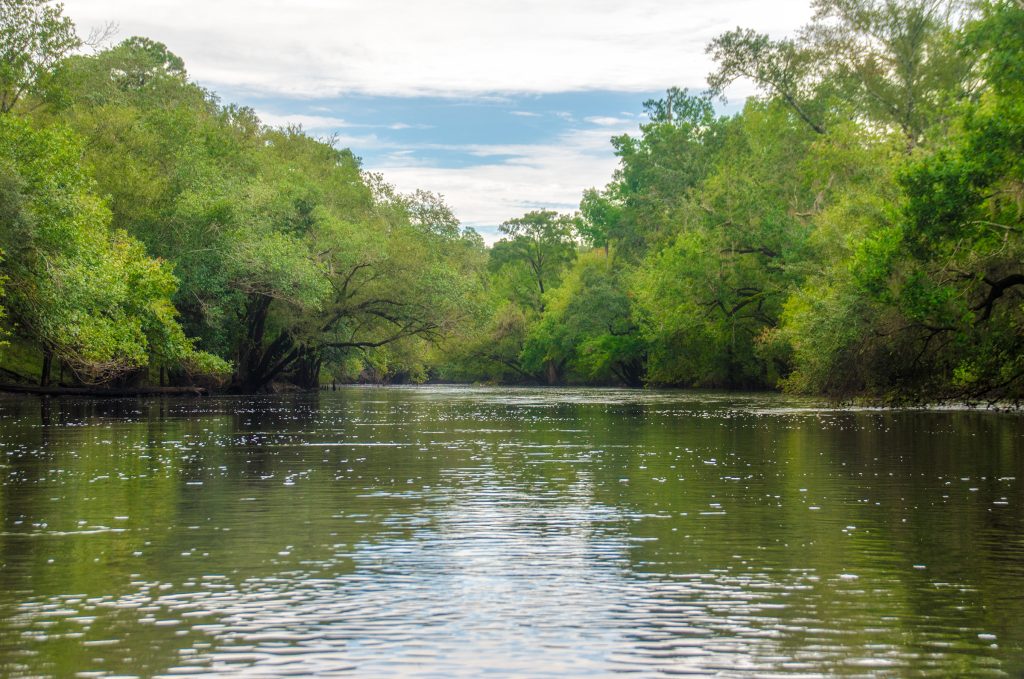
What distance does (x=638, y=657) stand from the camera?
7961 millimetres

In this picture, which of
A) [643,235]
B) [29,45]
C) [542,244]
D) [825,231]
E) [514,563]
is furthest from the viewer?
[542,244]

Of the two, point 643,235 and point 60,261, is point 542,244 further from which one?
point 60,261

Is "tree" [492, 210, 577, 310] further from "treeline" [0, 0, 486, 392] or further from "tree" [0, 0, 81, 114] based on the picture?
"tree" [0, 0, 81, 114]

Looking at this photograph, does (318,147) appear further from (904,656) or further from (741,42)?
(904,656)

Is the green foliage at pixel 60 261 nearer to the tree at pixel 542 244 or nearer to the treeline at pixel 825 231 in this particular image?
the treeline at pixel 825 231

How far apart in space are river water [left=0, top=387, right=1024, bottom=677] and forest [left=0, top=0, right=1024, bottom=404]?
1185 centimetres

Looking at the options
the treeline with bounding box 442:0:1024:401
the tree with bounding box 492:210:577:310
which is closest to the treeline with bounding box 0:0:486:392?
the treeline with bounding box 442:0:1024:401

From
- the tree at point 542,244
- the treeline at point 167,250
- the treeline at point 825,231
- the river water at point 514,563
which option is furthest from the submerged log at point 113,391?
the tree at point 542,244

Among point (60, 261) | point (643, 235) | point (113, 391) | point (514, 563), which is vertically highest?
point (643, 235)

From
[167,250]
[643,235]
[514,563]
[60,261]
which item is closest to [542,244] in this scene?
[643,235]

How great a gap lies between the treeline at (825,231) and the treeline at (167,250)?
818 cm

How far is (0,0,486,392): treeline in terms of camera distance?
1415 inches

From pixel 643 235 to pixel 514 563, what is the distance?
9660 cm

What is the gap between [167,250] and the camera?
5616 centimetres
